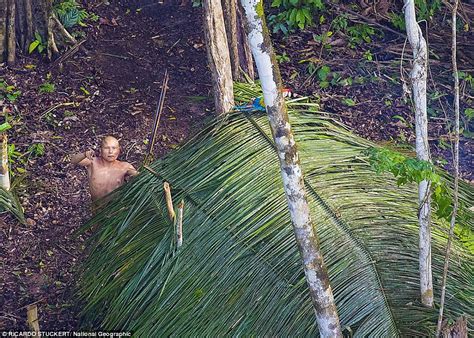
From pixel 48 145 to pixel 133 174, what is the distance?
63.8 inches

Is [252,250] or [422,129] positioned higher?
[422,129]

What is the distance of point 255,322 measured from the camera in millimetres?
3869

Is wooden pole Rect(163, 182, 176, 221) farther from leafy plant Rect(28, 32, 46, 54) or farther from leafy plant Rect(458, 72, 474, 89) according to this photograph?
leafy plant Rect(458, 72, 474, 89)

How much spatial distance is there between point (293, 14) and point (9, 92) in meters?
2.68

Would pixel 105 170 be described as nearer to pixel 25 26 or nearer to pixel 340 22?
pixel 25 26

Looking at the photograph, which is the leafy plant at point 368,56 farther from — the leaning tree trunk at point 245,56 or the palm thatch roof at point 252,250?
the palm thatch roof at point 252,250

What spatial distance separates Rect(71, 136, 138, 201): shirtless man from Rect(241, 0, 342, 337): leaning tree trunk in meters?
1.79

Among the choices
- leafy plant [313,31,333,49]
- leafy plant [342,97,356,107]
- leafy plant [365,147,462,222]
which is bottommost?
leafy plant [342,97,356,107]

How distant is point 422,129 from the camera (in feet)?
12.1

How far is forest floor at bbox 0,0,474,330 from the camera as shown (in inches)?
227

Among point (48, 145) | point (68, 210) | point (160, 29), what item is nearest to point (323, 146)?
point (68, 210)

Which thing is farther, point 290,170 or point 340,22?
point 340,22

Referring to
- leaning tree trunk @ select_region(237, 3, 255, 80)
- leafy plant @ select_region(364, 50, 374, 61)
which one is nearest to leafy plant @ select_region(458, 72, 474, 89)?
leafy plant @ select_region(364, 50, 374, 61)

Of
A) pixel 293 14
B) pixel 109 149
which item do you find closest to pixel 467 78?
pixel 293 14
